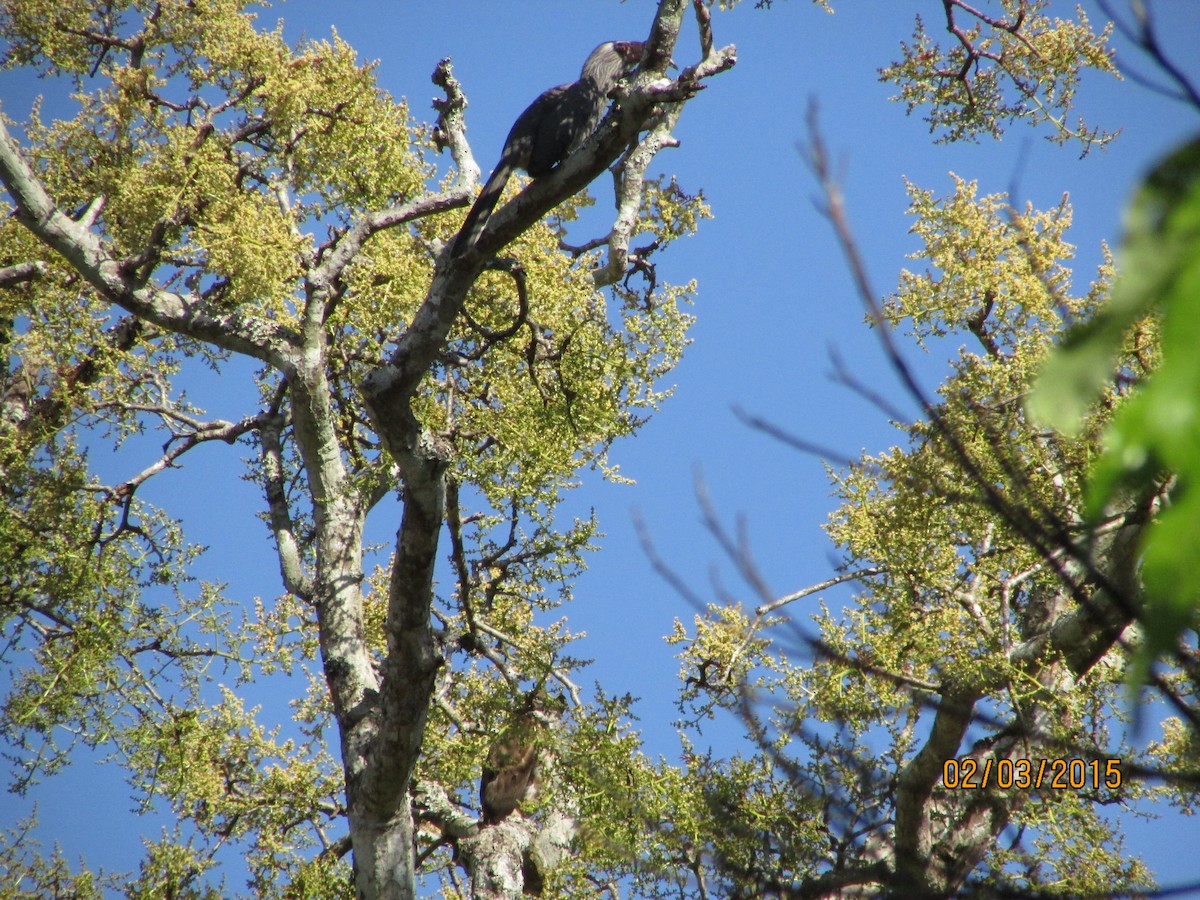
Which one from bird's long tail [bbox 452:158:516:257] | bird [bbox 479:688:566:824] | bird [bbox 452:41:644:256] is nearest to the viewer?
bird's long tail [bbox 452:158:516:257]

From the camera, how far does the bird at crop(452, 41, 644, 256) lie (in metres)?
4.89

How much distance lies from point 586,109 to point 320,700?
541cm

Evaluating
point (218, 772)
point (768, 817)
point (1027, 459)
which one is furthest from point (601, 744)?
point (218, 772)

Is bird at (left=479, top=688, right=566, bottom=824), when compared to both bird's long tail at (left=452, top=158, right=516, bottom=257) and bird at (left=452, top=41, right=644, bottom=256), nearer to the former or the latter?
bird's long tail at (left=452, top=158, right=516, bottom=257)

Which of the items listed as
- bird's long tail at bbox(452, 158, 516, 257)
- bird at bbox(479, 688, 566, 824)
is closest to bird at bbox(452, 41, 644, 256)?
bird's long tail at bbox(452, 158, 516, 257)

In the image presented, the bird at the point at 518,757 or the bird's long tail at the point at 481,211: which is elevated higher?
the bird's long tail at the point at 481,211

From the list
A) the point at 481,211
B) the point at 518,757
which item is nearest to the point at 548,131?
the point at 481,211

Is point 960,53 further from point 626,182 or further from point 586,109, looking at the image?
point 586,109

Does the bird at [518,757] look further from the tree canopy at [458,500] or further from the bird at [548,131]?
the bird at [548,131]

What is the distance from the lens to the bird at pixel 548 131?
489 centimetres

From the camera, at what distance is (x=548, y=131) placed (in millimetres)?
5086

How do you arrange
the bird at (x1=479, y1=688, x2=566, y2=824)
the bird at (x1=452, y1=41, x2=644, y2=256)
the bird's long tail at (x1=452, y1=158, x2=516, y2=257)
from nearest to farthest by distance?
the bird's long tail at (x1=452, y1=158, x2=516, y2=257) < the bird at (x1=452, y1=41, x2=644, y2=256) < the bird at (x1=479, y1=688, x2=566, y2=824)

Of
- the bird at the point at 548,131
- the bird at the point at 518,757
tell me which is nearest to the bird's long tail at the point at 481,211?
the bird at the point at 548,131

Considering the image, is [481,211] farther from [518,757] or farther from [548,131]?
[518,757]
